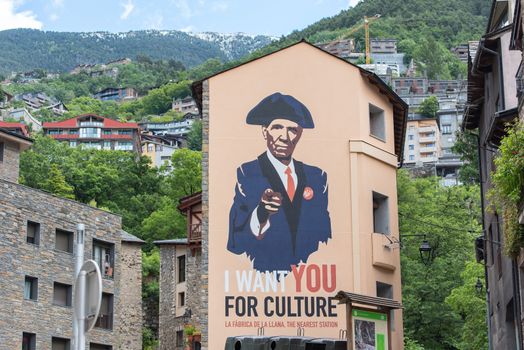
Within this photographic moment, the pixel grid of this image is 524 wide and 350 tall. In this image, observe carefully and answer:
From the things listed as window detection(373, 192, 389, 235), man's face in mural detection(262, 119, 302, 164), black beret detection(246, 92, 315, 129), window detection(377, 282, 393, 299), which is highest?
black beret detection(246, 92, 315, 129)

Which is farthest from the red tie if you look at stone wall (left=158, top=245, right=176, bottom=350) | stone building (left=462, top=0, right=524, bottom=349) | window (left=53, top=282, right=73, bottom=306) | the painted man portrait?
stone wall (left=158, top=245, right=176, bottom=350)

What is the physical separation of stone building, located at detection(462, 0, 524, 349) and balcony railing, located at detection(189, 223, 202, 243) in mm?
16253

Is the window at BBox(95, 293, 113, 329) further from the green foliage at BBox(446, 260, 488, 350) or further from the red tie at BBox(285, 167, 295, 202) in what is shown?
the red tie at BBox(285, 167, 295, 202)

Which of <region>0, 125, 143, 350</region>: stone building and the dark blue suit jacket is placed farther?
<region>0, 125, 143, 350</region>: stone building

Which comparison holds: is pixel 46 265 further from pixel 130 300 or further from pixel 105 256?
pixel 130 300

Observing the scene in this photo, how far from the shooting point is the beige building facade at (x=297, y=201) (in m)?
39.3

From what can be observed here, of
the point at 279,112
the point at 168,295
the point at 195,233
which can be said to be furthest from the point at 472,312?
the point at 168,295

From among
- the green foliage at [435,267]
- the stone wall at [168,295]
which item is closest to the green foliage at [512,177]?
the green foliage at [435,267]

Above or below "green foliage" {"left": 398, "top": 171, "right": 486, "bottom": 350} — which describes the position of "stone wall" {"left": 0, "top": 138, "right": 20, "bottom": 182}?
above

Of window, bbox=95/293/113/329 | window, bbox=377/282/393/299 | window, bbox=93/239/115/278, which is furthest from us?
window, bbox=93/239/115/278

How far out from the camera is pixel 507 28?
101 feet

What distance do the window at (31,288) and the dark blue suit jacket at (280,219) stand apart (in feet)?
52.9

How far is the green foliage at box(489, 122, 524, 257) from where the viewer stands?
22781 mm

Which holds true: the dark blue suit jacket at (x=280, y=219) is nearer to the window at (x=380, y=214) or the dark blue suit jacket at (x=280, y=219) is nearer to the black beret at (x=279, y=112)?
the black beret at (x=279, y=112)
